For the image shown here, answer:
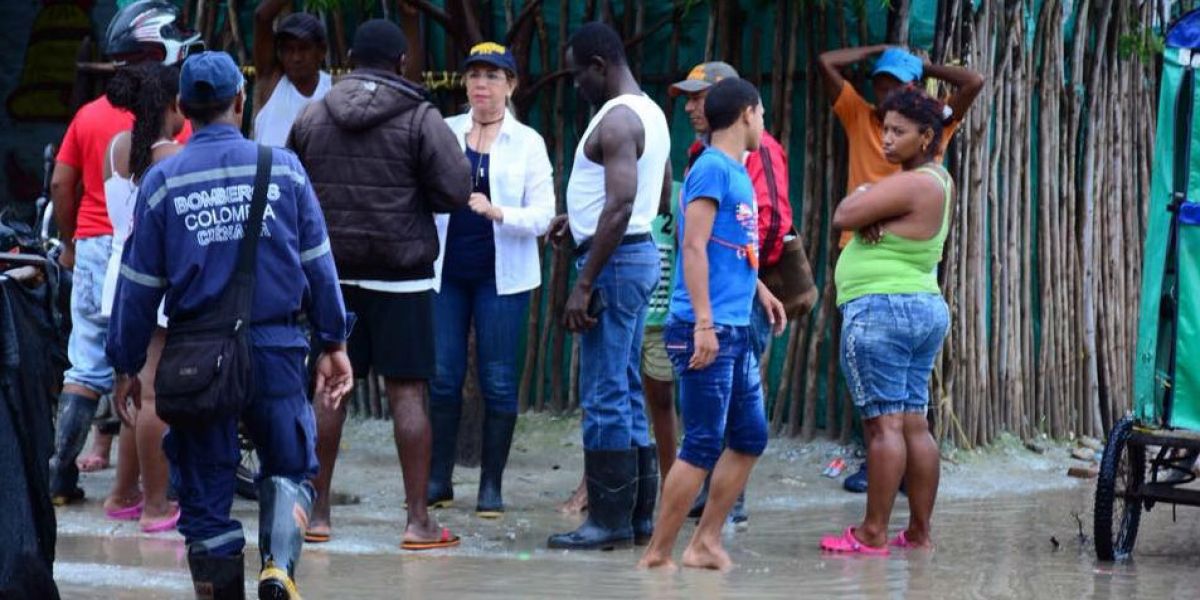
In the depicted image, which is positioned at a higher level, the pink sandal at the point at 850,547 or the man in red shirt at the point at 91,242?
the man in red shirt at the point at 91,242

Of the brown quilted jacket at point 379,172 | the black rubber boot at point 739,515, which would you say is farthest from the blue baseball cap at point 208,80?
the black rubber boot at point 739,515

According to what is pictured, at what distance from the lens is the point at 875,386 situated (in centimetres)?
739

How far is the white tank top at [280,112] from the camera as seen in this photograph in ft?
28.2

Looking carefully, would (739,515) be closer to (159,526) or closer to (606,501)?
(606,501)

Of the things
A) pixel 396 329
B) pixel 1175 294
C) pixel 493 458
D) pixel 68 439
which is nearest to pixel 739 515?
pixel 493 458

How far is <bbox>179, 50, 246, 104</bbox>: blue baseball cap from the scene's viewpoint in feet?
18.9

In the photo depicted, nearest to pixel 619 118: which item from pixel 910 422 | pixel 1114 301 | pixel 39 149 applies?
pixel 910 422

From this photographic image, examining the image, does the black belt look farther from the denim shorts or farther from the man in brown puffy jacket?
the denim shorts

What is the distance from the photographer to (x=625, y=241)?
291 inches

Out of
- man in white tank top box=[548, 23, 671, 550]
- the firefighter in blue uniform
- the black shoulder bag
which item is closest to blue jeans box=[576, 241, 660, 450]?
man in white tank top box=[548, 23, 671, 550]

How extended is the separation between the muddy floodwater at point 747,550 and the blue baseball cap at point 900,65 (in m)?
1.89

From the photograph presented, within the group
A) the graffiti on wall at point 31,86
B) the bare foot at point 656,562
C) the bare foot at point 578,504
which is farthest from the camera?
the graffiti on wall at point 31,86

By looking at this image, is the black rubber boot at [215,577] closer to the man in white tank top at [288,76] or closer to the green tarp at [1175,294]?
the man in white tank top at [288,76]

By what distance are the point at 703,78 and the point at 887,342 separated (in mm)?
1434
